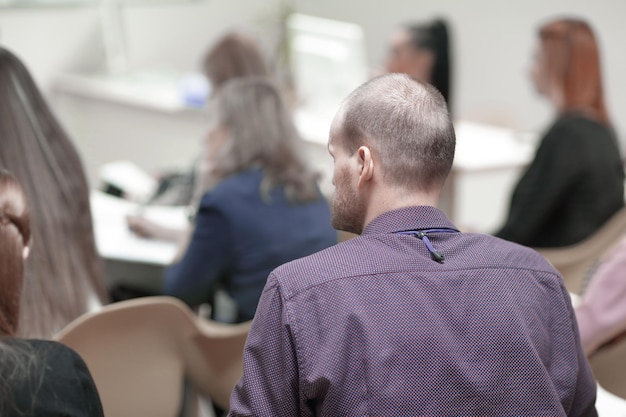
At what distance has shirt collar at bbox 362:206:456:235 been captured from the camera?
50.0 inches

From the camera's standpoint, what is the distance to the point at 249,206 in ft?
7.79

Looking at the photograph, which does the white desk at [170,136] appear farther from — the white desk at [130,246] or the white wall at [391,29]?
the white desk at [130,246]

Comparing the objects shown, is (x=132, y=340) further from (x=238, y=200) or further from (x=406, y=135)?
(x=406, y=135)

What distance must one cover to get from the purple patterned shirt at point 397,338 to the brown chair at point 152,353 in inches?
26.4

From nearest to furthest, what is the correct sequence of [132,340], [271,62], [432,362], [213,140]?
[432,362] < [132,340] < [213,140] < [271,62]

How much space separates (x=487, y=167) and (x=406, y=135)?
2.47 m

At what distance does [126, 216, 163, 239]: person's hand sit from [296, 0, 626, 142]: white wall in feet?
8.40

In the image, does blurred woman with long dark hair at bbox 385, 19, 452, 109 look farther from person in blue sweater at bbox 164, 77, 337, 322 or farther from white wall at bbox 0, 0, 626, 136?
person in blue sweater at bbox 164, 77, 337, 322

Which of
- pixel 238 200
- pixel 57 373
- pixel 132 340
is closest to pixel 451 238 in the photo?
pixel 57 373

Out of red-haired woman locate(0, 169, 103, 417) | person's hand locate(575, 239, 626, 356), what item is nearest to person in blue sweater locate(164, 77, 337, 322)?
person's hand locate(575, 239, 626, 356)

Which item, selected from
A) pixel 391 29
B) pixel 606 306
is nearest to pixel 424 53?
pixel 391 29

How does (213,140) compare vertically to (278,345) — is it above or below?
below

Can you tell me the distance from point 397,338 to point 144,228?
72.6 inches

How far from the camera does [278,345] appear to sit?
1197 millimetres
